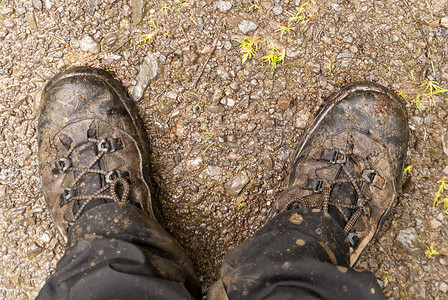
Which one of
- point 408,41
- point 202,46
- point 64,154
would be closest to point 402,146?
point 408,41

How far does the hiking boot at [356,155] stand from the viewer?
2.19 metres

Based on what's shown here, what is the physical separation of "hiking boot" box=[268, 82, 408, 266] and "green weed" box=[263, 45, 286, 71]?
0.46 m

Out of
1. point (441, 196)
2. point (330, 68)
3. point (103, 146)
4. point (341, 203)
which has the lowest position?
point (441, 196)

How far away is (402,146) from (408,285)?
96 centimetres

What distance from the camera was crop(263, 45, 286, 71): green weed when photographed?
2402 mm

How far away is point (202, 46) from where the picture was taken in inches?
94.8

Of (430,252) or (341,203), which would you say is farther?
(430,252)

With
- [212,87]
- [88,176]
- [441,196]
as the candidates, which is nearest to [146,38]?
[212,87]

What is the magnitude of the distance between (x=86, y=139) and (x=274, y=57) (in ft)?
4.79

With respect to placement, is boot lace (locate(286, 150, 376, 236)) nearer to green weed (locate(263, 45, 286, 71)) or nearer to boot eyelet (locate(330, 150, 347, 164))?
boot eyelet (locate(330, 150, 347, 164))

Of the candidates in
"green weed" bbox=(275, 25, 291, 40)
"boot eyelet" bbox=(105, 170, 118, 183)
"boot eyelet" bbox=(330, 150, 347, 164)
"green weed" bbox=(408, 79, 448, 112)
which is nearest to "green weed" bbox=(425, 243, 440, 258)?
"boot eyelet" bbox=(330, 150, 347, 164)

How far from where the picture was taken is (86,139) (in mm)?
2285

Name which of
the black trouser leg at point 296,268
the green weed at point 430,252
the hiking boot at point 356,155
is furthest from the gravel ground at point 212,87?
the black trouser leg at point 296,268

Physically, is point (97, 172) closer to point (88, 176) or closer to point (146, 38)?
point (88, 176)
